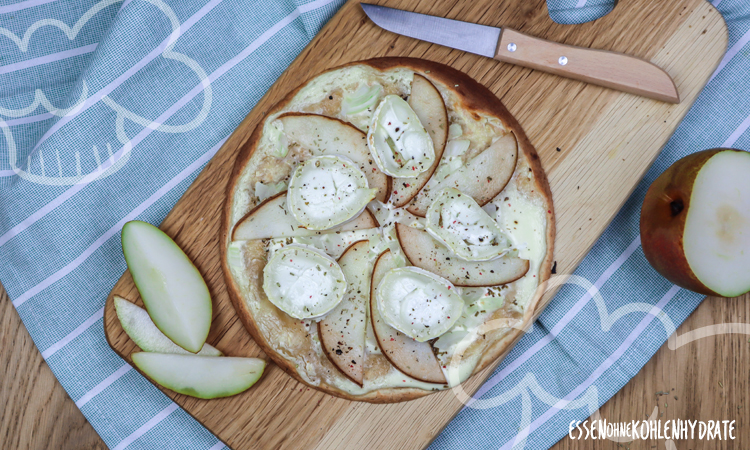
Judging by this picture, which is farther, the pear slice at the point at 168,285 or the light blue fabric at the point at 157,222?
the light blue fabric at the point at 157,222

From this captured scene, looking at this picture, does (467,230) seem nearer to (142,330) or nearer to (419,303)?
(419,303)

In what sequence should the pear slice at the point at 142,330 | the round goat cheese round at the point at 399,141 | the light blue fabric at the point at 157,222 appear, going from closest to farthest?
the round goat cheese round at the point at 399,141 → the pear slice at the point at 142,330 → the light blue fabric at the point at 157,222

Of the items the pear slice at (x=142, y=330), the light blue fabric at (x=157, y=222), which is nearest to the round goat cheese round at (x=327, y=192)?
the light blue fabric at (x=157, y=222)

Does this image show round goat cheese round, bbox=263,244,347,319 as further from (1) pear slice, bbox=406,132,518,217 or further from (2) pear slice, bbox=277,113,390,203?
(1) pear slice, bbox=406,132,518,217

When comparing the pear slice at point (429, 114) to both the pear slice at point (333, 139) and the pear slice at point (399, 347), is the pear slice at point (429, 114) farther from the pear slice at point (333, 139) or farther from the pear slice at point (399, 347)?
the pear slice at point (399, 347)

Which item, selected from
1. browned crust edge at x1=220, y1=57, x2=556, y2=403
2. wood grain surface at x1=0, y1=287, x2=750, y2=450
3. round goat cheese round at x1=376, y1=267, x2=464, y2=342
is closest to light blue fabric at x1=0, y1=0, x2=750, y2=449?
wood grain surface at x1=0, y1=287, x2=750, y2=450

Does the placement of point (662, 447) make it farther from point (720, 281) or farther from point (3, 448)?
point (3, 448)

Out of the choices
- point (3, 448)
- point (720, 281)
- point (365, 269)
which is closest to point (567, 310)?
point (720, 281)
